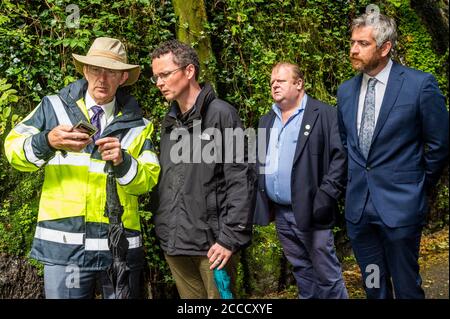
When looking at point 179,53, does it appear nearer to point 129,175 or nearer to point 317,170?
point 129,175

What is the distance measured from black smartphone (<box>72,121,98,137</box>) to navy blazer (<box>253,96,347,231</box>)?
1604 millimetres

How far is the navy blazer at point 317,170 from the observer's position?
4129mm

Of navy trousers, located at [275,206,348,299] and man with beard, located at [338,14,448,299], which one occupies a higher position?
man with beard, located at [338,14,448,299]

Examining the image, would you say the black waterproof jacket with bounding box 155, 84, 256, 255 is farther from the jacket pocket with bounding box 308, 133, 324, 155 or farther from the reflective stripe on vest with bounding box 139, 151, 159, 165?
the jacket pocket with bounding box 308, 133, 324, 155

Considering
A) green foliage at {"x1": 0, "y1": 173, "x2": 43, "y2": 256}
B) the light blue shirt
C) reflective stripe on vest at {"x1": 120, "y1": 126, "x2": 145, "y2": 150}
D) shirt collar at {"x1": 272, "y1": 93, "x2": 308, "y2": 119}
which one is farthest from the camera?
green foliage at {"x1": 0, "y1": 173, "x2": 43, "y2": 256}

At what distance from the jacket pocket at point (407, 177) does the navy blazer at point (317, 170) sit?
0.65 meters

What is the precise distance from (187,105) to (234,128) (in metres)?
0.37

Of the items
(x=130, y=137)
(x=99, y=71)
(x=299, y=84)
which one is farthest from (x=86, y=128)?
(x=299, y=84)

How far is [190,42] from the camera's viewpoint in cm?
513

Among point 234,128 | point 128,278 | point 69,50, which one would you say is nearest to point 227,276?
point 128,278

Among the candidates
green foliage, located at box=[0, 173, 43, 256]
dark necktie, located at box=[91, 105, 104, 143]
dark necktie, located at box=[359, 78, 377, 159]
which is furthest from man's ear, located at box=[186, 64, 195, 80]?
green foliage, located at box=[0, 173, 43, 256]

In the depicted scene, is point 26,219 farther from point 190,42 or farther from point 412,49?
point 412,49

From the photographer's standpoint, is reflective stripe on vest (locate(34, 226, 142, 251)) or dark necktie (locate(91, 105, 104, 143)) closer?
reflective stripe on vest (locate(34, 226, 142, 251))

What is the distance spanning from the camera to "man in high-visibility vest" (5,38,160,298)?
332 cm
